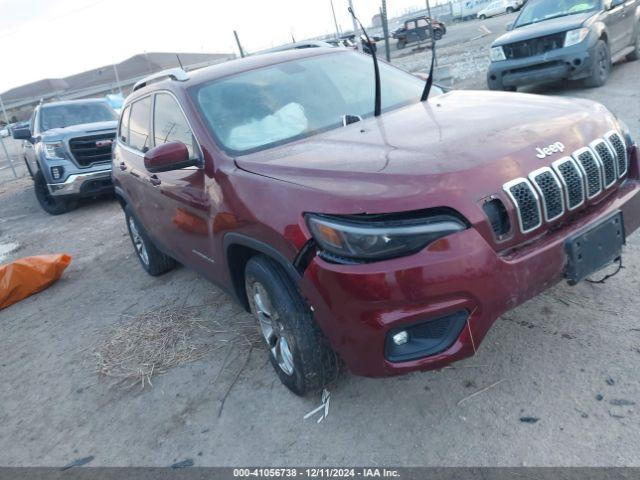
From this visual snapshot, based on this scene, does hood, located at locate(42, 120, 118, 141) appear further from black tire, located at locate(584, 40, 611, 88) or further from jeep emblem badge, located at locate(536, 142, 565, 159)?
jeep emblem badge, located at locate(536, 142, 565, 159)

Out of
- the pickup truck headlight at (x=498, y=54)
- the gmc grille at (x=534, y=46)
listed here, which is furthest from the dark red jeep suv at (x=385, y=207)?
the pickup truck headlight at (x=498, y=54)

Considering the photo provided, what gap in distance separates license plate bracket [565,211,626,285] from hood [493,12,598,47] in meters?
6.80

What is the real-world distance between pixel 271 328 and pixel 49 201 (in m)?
8.50

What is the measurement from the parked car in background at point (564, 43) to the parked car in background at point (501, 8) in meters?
32.8

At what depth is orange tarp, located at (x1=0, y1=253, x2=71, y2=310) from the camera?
17.8 ft

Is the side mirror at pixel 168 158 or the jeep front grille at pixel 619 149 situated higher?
the side mirror at pixel 168 158

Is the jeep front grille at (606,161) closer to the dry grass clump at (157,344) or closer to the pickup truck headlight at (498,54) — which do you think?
the dry grass clump at (157,344)

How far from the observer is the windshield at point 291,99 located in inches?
127

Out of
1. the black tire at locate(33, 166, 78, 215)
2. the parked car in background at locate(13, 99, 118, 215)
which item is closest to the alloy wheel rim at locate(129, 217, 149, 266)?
the parked car in background at locate(13, 99, 118, 215)

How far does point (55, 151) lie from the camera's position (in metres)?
9.02

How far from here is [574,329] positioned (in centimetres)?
300

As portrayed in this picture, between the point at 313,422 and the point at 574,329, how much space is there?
1.55 m

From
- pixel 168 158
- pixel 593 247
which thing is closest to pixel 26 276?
pixel 168 158

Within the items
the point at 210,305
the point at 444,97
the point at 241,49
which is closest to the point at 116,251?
the point at 210,305
